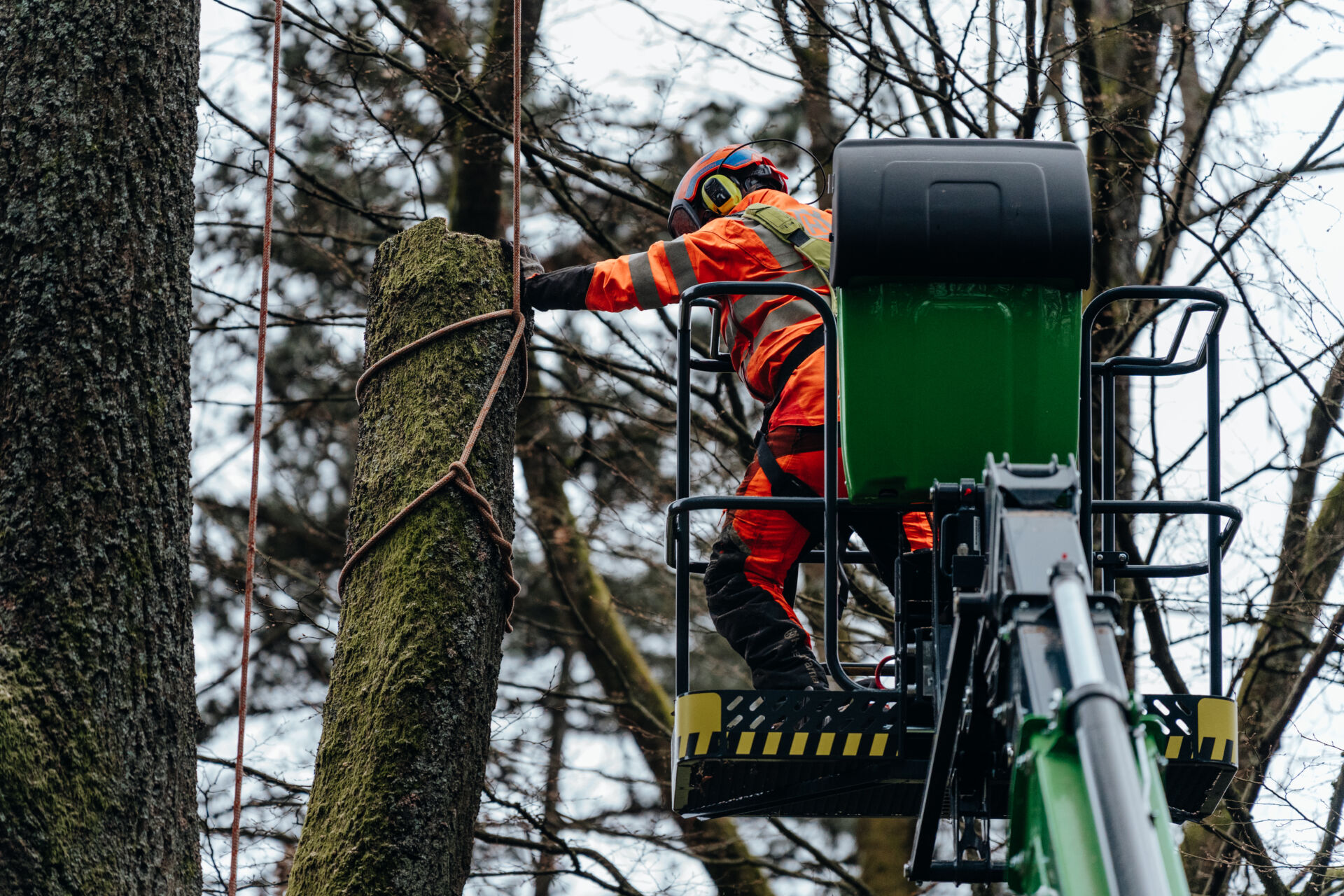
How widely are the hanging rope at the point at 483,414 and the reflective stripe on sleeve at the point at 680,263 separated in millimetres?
450

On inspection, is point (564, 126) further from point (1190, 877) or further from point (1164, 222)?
point (1190, 877)

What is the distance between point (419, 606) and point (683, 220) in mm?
1911

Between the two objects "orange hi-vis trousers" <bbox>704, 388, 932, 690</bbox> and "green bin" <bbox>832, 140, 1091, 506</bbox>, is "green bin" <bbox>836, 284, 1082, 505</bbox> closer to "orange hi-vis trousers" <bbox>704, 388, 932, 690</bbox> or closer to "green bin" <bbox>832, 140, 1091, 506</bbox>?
"green bin" <bbox>832, 140, 1091, 506</bbox>

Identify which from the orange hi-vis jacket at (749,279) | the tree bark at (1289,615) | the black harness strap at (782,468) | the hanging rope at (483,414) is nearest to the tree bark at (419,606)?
the hanging rope at (483,414)

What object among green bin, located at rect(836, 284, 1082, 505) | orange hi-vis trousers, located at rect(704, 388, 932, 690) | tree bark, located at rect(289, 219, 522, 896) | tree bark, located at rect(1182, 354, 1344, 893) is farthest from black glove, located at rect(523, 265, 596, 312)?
tree bark, located at rect(1182, 354, 1344, 893)

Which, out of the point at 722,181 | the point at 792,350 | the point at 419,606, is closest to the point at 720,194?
the point at 722,181

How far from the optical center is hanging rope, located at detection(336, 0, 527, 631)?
3.71 metres

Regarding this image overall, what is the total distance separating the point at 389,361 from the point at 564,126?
12.9ft

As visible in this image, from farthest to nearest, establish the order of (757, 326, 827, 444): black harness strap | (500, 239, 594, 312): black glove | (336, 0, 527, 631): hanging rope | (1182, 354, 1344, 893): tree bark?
(1182, 354, 1344, 893): tree bark → (757, 326, 827, 444): black harness strap → (500, 239, 594, 312): black glove → (336, 0, 527, 631): hanging rope

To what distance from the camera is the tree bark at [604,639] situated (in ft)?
25.9

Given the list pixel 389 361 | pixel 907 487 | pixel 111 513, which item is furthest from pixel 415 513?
pixel 907 487

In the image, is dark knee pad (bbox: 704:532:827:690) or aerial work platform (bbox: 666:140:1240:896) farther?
dark knee pad (bbox: 704:532:827:690)

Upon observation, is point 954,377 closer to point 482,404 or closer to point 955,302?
point 955,302

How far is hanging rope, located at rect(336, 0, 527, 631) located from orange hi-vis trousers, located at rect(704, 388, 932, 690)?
77 cm
